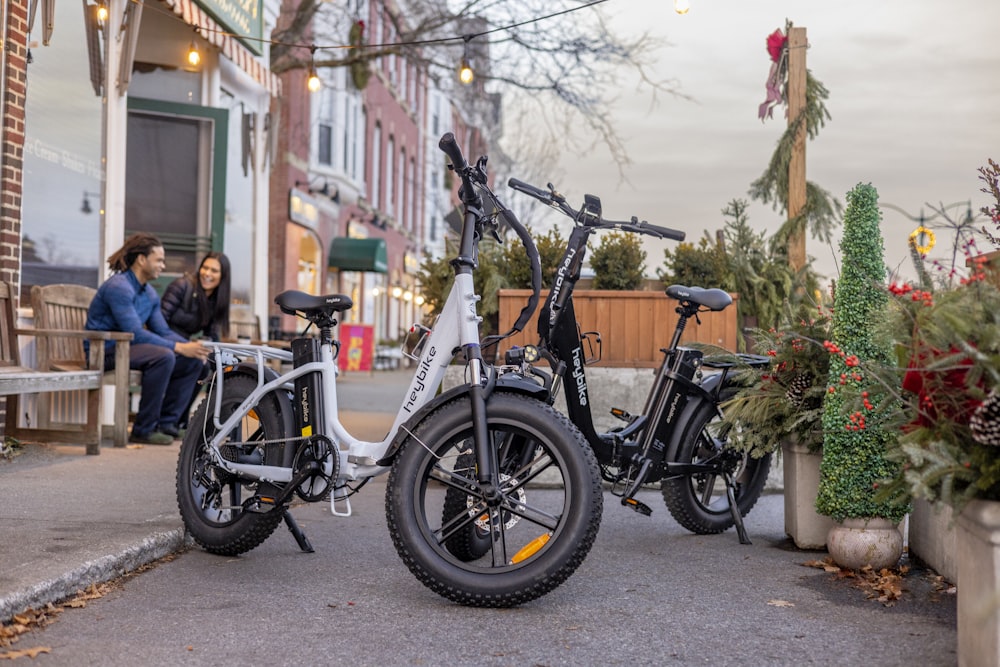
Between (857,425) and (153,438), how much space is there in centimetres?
546

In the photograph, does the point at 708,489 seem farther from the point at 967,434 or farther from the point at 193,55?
the point at 193,55

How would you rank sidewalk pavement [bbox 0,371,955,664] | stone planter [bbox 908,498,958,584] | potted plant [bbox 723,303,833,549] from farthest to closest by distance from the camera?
potted plant [bbox 723,303,833,549], stone planter [bbox 908,498,958,584], sidewalk pavement [bbox 0,371,955,664]

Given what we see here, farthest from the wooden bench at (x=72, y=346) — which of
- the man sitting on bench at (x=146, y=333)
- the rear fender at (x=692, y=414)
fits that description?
Answer: the rear fender at (x=692, y=414)

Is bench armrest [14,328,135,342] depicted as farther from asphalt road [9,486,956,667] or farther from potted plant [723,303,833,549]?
potted plant [723,303,833,549]

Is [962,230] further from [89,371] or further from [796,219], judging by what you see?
[89,371]

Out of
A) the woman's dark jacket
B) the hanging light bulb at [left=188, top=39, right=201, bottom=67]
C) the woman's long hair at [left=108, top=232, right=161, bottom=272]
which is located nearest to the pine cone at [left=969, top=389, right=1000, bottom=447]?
the woman's long hair at [left=108, top=232, right=161, bottom=272]

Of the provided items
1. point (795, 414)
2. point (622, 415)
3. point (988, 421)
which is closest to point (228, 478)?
point (622, 415)

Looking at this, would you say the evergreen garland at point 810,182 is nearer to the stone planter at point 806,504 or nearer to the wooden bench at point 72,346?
the stone planter at point 806,504

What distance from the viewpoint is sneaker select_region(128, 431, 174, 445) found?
816 cm

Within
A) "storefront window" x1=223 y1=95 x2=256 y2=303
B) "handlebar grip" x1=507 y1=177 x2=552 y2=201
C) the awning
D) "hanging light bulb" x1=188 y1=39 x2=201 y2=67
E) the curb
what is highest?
the awning

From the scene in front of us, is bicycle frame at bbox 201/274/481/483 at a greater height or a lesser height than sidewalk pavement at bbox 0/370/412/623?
greater

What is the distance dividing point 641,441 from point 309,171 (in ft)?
70.2

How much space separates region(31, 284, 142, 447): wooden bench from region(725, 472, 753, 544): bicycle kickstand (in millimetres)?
4251

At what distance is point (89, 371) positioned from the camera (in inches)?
288
